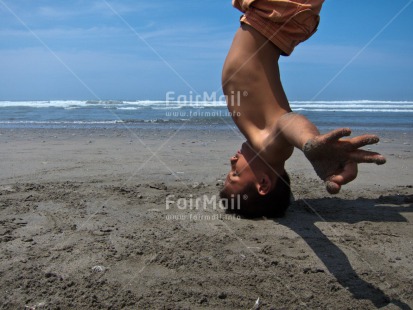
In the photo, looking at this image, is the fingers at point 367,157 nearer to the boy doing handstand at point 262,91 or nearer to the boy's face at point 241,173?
the boy doing handstand at point 262,91

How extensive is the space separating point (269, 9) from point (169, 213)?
1574 millimetres

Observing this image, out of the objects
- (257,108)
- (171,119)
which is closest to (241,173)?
(257,108)

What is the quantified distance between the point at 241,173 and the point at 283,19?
1.07 metres

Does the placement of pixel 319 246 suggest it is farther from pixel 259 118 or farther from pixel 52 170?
pixel 52 170

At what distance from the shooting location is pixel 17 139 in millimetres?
8672

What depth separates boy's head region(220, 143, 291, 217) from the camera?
3.13 meters

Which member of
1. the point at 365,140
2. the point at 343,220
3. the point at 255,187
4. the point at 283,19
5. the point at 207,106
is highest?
the point at 283,19

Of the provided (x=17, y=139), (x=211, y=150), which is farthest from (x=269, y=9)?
(x=17, y=139)

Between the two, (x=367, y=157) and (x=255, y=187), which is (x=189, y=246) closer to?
(x=255, y=187)

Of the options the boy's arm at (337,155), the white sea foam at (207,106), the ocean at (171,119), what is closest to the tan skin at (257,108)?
the boy's arm at (337,155)

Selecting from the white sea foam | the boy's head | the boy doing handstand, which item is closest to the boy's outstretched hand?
the boy doing handstand

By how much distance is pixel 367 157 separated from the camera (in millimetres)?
1900

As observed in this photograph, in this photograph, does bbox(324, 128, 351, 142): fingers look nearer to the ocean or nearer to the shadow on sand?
the shadow on sand

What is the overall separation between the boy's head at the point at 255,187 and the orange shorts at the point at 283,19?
2.51 feet
